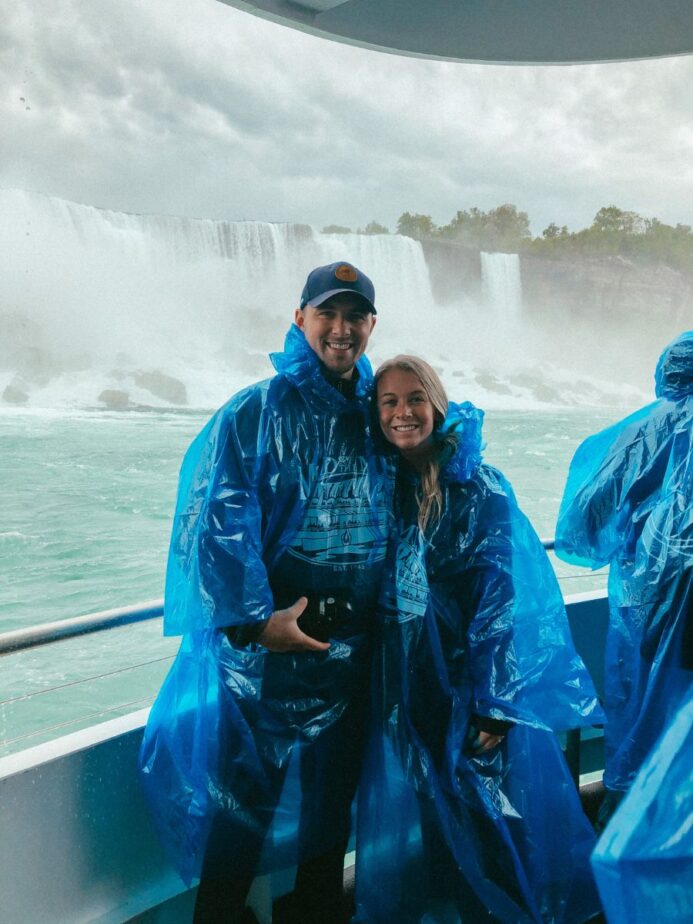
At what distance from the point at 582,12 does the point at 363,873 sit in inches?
88.3

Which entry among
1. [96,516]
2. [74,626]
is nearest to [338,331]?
[74,626]

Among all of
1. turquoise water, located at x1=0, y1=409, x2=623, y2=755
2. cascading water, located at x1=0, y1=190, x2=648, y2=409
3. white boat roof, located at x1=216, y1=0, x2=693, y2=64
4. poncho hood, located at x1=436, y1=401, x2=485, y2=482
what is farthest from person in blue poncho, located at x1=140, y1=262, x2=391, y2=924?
cascading water, located at x1=0, y1=190, x2=648, y2=409

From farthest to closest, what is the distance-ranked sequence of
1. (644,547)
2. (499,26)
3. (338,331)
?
(499,26)
(644,547)
(338,331)

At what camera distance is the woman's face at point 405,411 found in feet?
3.65

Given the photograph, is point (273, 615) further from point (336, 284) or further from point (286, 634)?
point (336, 284)

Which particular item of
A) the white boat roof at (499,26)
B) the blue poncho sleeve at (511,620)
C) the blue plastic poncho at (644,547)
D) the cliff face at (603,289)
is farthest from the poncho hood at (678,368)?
the cliff face at (603,289)

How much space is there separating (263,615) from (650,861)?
58 centimetres

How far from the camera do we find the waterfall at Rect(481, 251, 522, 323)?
2650 centimetres

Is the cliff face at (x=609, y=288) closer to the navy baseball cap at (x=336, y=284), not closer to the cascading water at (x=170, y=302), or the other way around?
the cascading water at (x=170, y=302)

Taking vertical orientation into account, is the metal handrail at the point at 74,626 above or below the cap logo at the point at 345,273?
below

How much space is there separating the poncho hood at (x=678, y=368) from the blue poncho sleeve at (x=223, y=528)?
86 centimetres

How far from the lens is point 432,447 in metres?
1.16

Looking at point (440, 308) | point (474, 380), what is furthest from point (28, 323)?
point (474, 380)

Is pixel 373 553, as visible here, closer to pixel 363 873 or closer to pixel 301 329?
pixel 301 329
